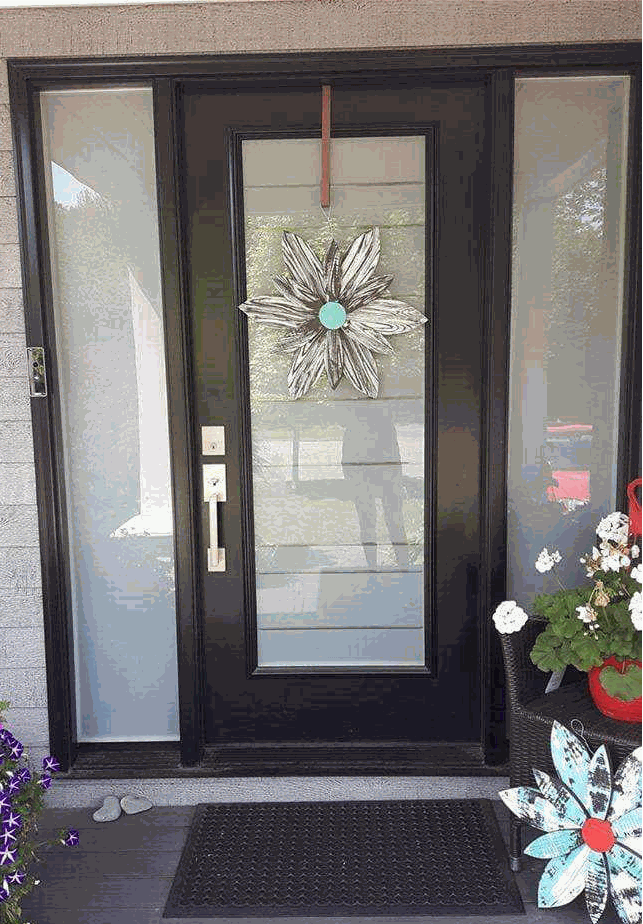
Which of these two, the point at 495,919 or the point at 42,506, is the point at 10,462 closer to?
the point at 42,506

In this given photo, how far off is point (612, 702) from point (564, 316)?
116cm

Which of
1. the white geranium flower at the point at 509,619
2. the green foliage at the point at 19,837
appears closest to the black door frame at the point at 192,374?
the white geranium flower at the point at 509,619

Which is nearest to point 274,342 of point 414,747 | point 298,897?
point 414,747

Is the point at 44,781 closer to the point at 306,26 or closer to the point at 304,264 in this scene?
the point at 304,264

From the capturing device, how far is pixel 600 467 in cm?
255

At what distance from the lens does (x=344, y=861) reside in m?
2.27

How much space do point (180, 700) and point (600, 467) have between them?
1.56m

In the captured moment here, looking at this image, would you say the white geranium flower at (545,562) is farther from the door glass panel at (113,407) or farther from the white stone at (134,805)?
the white stone at (134,805)

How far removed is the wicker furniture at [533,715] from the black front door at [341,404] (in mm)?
378

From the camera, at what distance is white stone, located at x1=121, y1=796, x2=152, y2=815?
2559 mm

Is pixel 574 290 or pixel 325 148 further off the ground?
pixel 325 148

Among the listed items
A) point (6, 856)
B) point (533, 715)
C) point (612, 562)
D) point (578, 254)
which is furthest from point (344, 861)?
point (578, 254)

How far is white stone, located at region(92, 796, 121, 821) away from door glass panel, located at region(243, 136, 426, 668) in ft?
2.19

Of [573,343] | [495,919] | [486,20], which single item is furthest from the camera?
[573,343]
